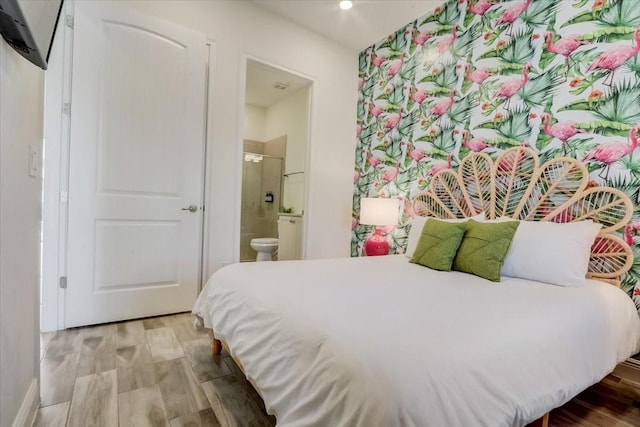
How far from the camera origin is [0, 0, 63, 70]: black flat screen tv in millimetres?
825

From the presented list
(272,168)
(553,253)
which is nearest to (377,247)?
(553,253)

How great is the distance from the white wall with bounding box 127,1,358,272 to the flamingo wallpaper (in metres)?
0.23

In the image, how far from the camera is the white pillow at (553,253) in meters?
1.66

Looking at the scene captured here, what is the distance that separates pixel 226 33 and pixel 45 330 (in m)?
2.70

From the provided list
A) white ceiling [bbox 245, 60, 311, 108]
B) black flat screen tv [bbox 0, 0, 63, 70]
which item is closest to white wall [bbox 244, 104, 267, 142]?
white ceiling [bbox 245, 60, 311, 108]

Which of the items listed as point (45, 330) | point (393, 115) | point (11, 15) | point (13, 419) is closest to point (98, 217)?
point (45, 330)

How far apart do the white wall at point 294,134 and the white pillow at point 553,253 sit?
2659 millimetres

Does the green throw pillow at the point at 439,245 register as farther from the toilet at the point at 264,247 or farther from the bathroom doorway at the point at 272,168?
the toilet at the point at 264,247

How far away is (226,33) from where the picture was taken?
272cm

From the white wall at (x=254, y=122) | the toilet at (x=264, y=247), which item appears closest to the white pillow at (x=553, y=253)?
the toilet at (x=264, y=247)

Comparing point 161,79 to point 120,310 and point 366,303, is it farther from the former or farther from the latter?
point 366,303

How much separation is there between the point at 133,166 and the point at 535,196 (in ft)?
9.63

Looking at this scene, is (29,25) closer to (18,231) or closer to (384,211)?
(18,231)

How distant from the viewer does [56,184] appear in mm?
2100
